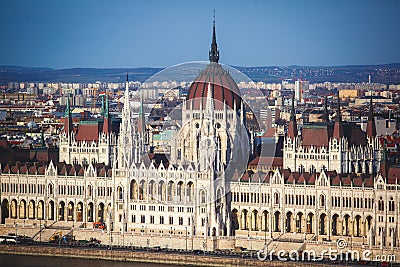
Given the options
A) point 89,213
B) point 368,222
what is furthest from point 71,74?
point 368,222

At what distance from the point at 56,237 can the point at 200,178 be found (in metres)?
9.96

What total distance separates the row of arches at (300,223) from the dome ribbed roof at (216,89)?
782 centimetres

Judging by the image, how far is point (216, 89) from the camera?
76188mm

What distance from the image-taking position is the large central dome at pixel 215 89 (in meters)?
76.0

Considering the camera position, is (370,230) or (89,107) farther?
(89,107)

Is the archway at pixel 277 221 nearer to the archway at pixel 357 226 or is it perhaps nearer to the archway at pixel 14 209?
the archway at pixel 357 226

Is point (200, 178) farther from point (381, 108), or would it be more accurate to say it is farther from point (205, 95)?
point (381, 108)

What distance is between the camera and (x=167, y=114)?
405 ft

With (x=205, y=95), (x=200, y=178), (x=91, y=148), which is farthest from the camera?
(x=91, y=148)

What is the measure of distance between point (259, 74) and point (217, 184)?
78562 mm

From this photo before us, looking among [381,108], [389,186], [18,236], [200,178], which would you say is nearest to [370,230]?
[389,186]

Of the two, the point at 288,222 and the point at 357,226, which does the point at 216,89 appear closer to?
the point at 288,222

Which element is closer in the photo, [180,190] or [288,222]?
[288,222]

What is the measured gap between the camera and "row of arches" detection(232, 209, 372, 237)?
68.2 metres
